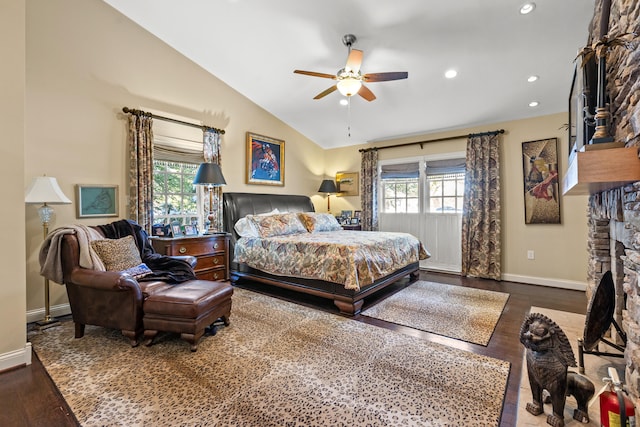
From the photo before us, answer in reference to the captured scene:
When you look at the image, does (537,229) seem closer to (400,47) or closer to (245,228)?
(400,47)

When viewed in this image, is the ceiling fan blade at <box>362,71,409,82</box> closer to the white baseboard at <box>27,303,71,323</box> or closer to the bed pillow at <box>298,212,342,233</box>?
the bed pillow at <box>298,212,342,233</box>

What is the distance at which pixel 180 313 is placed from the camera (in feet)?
7.50

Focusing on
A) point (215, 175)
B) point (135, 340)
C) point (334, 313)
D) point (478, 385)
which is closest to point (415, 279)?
point (334, 313)

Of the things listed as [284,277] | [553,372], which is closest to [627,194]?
[553,372]

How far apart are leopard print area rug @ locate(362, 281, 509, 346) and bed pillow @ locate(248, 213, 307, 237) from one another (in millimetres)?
1710

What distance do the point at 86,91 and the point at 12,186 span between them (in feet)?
5.58

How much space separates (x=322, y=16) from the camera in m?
3.00

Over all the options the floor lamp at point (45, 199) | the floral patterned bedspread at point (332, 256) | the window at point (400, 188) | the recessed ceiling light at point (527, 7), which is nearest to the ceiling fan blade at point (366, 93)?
the recessed ceiling light at point (527, 7)

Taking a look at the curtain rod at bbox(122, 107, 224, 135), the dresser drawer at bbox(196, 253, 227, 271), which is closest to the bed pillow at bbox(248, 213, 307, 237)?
the dresser drawer at bbox(196, 253, 227, 271)

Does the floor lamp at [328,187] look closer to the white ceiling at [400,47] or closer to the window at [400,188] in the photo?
the window at [400,188]

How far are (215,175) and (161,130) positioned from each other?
0.90 m

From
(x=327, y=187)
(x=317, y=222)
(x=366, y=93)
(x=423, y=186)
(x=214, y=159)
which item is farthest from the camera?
(x=327, y=187)

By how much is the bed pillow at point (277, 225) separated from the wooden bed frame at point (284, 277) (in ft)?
1.58

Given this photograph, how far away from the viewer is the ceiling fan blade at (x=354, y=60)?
9.32 feet
